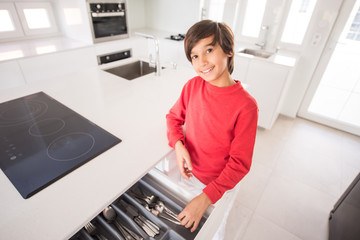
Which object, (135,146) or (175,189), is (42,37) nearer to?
(135,146)

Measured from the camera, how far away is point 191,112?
894 millimetres

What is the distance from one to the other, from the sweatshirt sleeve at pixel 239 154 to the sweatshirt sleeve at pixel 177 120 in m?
0.25

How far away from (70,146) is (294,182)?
1882 millimetres

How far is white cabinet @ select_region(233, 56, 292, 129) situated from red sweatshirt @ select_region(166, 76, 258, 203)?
1.49 m

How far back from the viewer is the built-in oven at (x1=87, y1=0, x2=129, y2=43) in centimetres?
246

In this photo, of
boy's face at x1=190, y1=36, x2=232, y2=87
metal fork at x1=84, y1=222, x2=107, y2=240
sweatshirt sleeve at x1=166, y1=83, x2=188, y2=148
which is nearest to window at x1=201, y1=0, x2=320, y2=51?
sweatshirt sleeve at x1=166, y1=83, x2=188, y2=148

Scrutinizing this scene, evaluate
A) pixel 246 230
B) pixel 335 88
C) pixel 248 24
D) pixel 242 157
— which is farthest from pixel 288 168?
pixel 248 24

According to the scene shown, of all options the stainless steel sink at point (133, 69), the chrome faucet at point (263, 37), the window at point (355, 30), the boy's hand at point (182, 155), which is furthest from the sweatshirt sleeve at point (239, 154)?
the window at point (355, 30)

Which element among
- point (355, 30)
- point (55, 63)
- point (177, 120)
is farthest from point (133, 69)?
point (355, 30)

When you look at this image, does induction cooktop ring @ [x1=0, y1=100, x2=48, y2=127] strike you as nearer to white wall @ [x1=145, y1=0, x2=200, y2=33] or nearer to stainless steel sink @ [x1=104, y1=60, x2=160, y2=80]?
stainless steel sink @ [x1=104, y1=60, x2=160, y2=80]

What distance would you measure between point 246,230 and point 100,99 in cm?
138

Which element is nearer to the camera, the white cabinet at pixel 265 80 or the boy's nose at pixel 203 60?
the boy's nose at pixel 203 60

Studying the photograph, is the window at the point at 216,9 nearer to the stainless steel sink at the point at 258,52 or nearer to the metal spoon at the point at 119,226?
the stainless steel sink at the point at 258,52

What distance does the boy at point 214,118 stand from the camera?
2.28 ft
